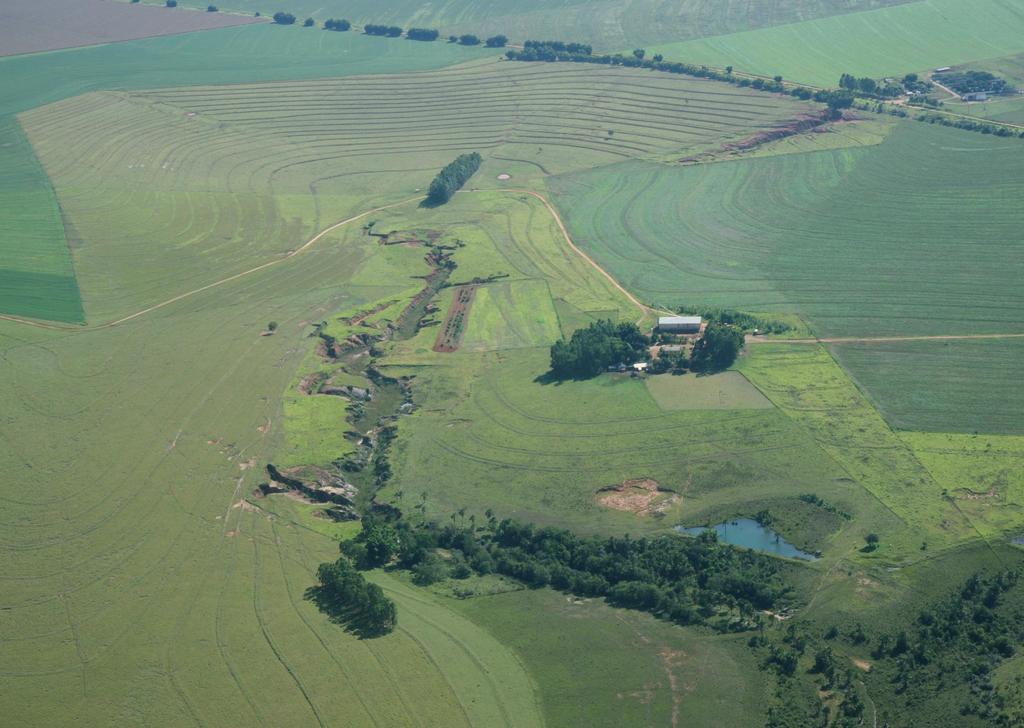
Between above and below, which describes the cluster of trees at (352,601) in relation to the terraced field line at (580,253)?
below

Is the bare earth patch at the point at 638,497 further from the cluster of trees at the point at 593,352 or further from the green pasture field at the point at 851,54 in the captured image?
the green pasture field at the point at 851,54

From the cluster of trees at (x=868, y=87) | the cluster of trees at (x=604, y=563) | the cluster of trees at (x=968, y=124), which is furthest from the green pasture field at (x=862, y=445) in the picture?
the cluster of trees at (x=868, y=87)

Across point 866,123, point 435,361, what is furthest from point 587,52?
point 435,361

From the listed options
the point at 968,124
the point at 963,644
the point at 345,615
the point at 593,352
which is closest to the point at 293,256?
the point at 593,352

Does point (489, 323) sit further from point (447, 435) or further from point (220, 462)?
point (220, 462)

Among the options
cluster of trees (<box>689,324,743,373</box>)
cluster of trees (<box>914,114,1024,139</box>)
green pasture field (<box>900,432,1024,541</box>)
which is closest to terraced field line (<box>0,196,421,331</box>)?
cluster of trees (<box>689,324,743,373</box>)

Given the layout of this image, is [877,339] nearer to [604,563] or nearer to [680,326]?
[680,326]

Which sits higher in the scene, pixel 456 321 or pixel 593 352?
pixel 593 352
